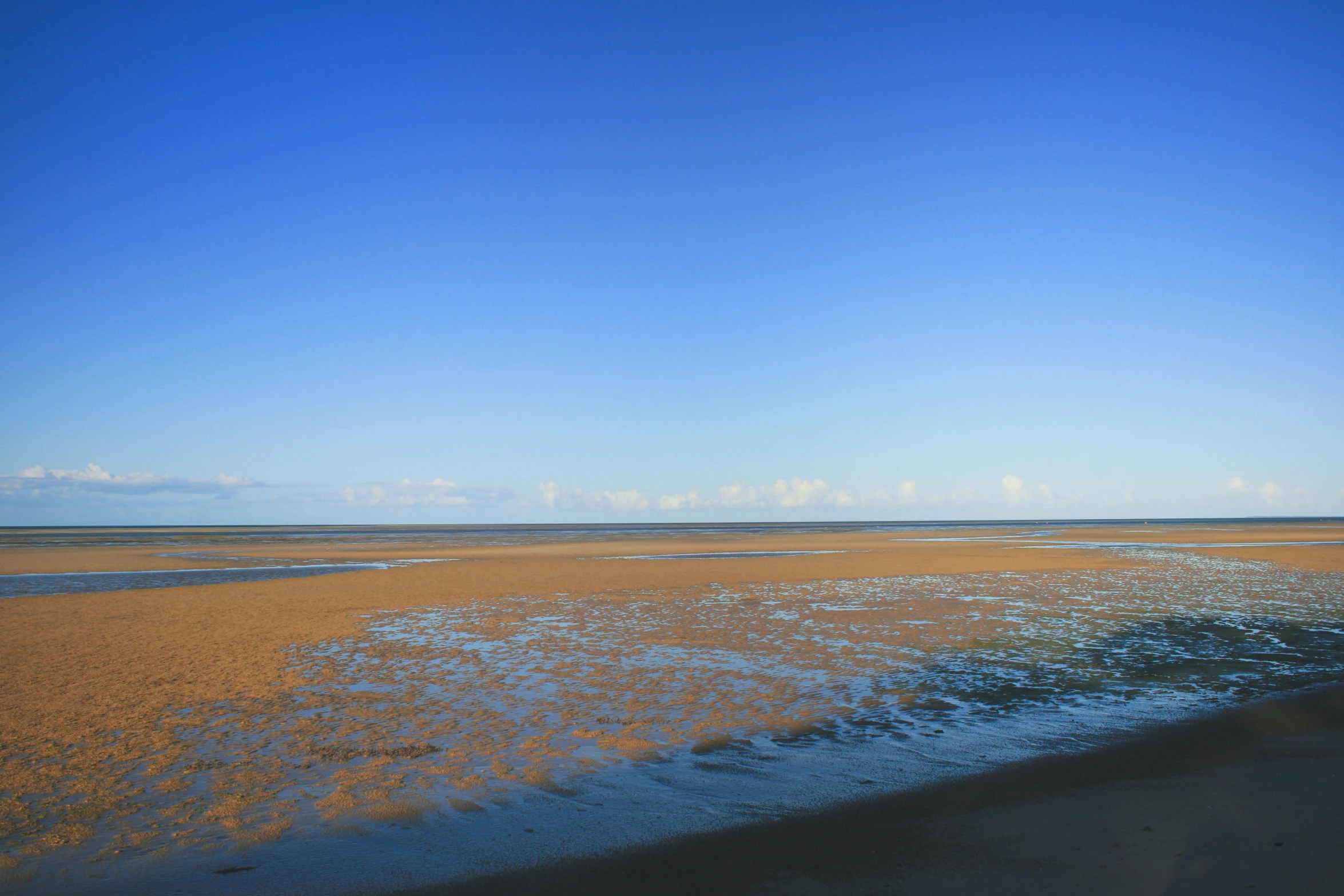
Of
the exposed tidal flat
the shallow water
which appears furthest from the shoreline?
the shallow water

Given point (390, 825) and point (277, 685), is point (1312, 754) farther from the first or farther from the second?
point (277, 685)

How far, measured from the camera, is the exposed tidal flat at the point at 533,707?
6.08 meters

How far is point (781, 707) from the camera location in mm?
10078

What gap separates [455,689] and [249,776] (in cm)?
402

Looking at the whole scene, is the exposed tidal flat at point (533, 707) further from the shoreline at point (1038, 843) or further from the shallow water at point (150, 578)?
the shallow water at point (150, 578)

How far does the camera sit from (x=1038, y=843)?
5.58 meters

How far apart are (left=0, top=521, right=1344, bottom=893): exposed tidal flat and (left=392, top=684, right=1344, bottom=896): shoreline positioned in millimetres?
Answer: 226

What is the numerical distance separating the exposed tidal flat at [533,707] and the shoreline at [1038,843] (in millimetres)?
226

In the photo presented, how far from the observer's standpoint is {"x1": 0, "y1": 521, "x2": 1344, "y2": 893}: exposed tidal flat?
20.0 ft

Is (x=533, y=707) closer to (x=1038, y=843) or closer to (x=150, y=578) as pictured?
(x=1038, y=843)

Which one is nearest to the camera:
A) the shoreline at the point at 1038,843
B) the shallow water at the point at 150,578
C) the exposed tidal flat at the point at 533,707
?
the shoreline at the point at 1038,843

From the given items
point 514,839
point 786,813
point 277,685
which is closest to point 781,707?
point 786,813

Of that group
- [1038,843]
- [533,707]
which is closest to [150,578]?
[533,707]

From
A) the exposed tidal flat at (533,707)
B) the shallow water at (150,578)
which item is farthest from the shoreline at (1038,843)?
the shallow water at (150,578)
